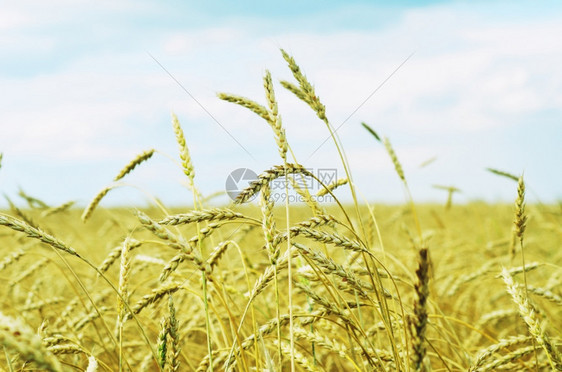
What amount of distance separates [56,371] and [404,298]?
10.3ft

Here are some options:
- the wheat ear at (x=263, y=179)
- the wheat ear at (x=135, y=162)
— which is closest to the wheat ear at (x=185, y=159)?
the wheat ear at (x=263, y=179)

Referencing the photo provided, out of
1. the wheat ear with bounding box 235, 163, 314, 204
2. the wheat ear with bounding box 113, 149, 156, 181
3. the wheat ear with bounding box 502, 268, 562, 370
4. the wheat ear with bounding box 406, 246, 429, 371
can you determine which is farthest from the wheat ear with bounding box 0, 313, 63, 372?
the wheat ear with bounding box 113, 149, 156, 181

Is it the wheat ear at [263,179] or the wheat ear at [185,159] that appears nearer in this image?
the wheat ear at [263,179]

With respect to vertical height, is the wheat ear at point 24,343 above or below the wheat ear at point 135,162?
below

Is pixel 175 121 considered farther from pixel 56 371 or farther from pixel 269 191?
pixel 56 371

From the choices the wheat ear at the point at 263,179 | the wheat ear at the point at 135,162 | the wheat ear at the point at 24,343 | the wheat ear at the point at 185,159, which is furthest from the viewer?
the wheat ear at the point at 135,162

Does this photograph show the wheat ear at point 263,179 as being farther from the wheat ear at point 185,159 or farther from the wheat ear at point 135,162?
the wheat ear at point 135,162

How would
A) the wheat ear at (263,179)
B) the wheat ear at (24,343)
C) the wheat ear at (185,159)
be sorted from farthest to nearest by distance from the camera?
the wheat ear at (185,159)
the wheat ear at (263,179)
the wheat ear at (24,343)

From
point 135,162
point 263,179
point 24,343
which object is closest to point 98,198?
point 135,162

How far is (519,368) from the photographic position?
6.32ft

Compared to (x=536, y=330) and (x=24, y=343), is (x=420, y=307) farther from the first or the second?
(x=536, y=330)

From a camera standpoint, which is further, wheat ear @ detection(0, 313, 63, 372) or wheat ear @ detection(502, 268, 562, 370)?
wheat ear @ detection(502, 268, 562, 370)

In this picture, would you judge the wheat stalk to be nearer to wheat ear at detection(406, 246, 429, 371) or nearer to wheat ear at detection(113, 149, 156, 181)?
wheat ear at detection(113, 149, 156, 181)

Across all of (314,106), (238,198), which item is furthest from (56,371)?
(314,106)
